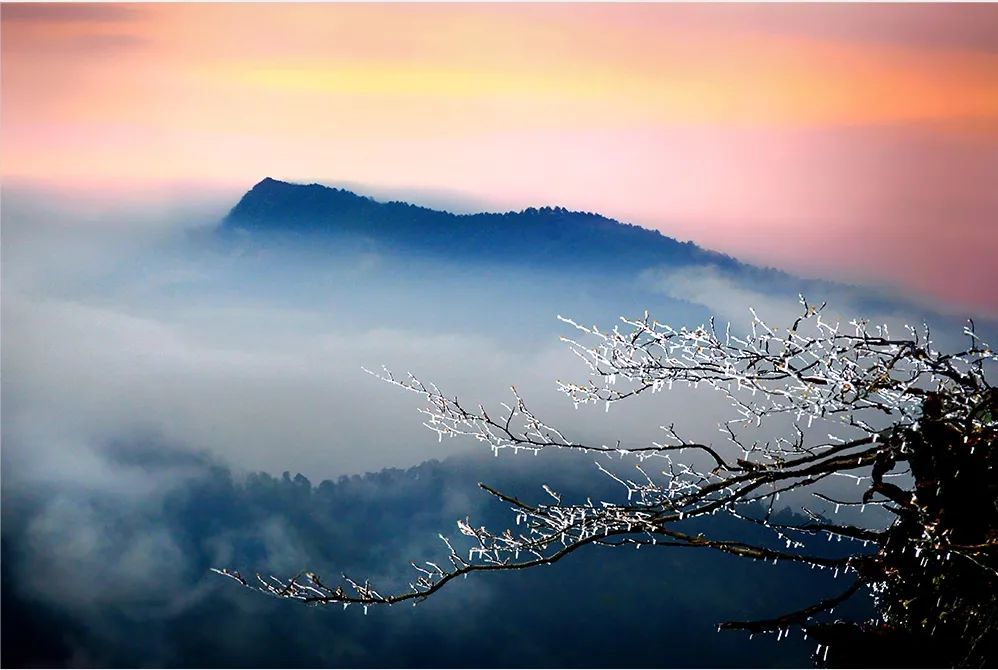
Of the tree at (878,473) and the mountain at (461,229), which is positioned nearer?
the tree at (878,473)

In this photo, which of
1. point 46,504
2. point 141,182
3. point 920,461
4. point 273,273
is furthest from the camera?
point 46,504

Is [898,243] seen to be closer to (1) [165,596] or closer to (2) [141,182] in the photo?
(2) [141,182]

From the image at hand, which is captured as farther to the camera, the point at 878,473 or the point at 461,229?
the point at 461,229

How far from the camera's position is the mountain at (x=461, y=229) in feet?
13.1

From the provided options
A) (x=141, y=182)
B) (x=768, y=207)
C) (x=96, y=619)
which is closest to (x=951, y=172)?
(x=768, y=207)

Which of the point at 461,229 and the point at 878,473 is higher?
the point at 461,229

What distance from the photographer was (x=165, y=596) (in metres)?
4.91

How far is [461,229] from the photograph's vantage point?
13.7ft

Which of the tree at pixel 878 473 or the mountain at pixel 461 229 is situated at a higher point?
the mountain at pixel 461 229

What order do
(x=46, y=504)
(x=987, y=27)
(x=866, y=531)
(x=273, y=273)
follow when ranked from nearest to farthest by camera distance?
(x=866, y=531) → (x=987, y=27) → (x=273, y=273) → (x=46, y=504)

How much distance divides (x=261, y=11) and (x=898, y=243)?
7.63ft

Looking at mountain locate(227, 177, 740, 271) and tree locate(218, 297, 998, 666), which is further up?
mountain locate(227, 177, 740, 271)

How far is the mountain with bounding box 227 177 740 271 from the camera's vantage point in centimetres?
399

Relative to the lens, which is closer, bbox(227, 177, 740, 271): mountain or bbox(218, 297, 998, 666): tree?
bbox(218, 297, 998, 666): tree
